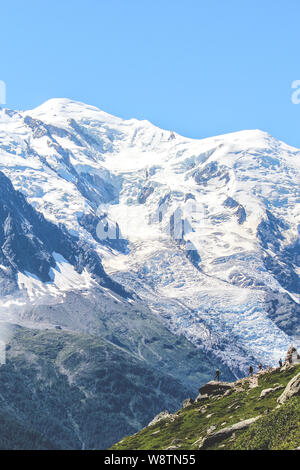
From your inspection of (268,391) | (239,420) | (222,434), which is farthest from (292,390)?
(268,391)

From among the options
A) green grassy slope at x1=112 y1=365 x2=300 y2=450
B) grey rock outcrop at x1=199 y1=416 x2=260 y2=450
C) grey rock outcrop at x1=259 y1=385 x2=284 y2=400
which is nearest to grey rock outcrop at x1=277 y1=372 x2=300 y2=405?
green grassy slope at x1=112 y1=365 x2=300 y2=450

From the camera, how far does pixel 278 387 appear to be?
575ft

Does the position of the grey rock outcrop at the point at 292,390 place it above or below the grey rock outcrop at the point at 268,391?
above

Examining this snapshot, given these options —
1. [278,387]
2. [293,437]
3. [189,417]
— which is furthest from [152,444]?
[293,437]

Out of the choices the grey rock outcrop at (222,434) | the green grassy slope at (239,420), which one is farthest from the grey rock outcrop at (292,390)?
the grey rock outcrop at (222,434)

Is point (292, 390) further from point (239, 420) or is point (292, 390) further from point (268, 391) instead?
point (268, 391)

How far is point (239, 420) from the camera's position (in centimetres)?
15562

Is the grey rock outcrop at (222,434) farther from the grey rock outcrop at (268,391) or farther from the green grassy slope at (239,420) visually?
the grey rock outcrop at (268,391)

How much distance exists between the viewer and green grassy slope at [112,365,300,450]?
417 feet

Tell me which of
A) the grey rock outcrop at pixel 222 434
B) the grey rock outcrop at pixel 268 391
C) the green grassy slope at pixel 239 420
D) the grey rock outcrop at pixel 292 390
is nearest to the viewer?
the green grassy slope at pixel 239 420

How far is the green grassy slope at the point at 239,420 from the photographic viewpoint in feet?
417

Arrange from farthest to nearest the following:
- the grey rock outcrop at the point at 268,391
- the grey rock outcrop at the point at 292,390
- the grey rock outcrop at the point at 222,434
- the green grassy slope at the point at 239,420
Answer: the grey rock outcrop at the point at 268,391 → the grey rock outcrop at the point at 222,434 → the grey rock outcrop at the point at 292,390 → the green grassy slope at the point at 239,420
